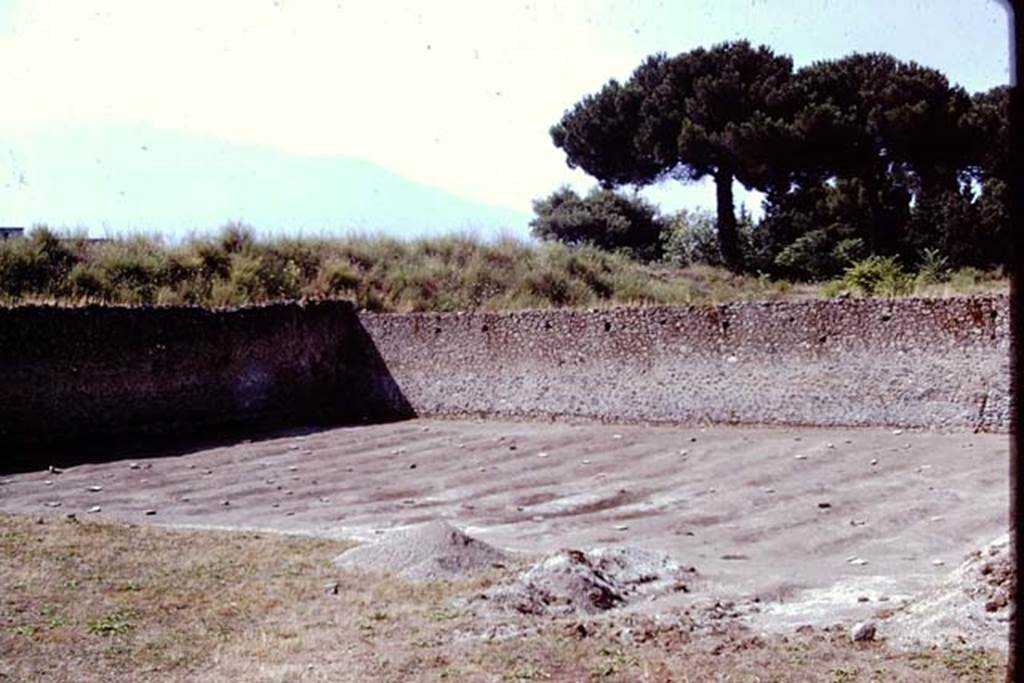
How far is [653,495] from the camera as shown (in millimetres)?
10273

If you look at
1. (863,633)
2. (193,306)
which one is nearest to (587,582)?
(863,633)

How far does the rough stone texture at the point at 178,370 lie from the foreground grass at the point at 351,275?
121 centimetres

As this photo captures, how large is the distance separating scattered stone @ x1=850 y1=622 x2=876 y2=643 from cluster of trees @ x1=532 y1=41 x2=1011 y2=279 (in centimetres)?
2086

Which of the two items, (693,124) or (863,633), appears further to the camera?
(693,124)

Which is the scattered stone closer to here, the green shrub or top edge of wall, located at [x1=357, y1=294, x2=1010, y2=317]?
top edge of wall, located at [x1=357, y1=294, x2=1010, y2=317]

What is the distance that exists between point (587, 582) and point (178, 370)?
11.8 meters

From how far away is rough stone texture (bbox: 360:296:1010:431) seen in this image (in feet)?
42.2

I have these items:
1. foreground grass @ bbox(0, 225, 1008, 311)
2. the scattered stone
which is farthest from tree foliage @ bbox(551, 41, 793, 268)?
the scattered stone

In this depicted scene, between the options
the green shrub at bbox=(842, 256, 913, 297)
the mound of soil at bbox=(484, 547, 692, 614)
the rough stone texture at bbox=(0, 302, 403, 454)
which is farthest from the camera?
the green shrub at bbox=(842, 256, 913, 297)

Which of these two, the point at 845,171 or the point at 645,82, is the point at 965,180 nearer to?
the point at 845,171

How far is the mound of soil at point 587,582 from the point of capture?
6.13 meters

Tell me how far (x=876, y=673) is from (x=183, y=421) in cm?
1371

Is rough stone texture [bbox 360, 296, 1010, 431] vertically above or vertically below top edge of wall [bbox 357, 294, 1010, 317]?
below

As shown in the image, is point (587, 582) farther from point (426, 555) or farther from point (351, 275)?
point (351, 275)
